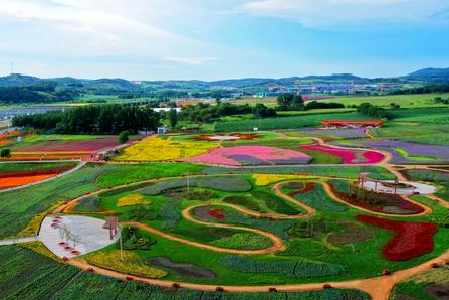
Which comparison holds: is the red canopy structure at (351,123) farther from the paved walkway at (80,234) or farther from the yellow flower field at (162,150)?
the paved walkway at (80,234)

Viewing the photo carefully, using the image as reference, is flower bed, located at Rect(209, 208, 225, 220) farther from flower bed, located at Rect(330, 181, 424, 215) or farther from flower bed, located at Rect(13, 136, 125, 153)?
flower bed, located at Rect(13, 136, 125, 153)

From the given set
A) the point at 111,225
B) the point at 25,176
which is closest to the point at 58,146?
the point at 25,176

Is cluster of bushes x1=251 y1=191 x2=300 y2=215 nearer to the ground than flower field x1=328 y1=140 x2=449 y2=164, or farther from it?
nearer to the ground

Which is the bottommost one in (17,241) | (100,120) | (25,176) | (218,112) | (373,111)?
(25,176)

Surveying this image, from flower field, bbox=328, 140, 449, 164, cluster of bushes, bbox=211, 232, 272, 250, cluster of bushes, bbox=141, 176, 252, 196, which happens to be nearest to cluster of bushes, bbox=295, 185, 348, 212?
cluster of bushes, bbox=141, 176, 252, 196

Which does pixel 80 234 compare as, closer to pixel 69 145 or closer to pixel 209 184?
pixel 209 184

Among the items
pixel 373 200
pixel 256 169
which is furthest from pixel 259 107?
pixel 373 200
